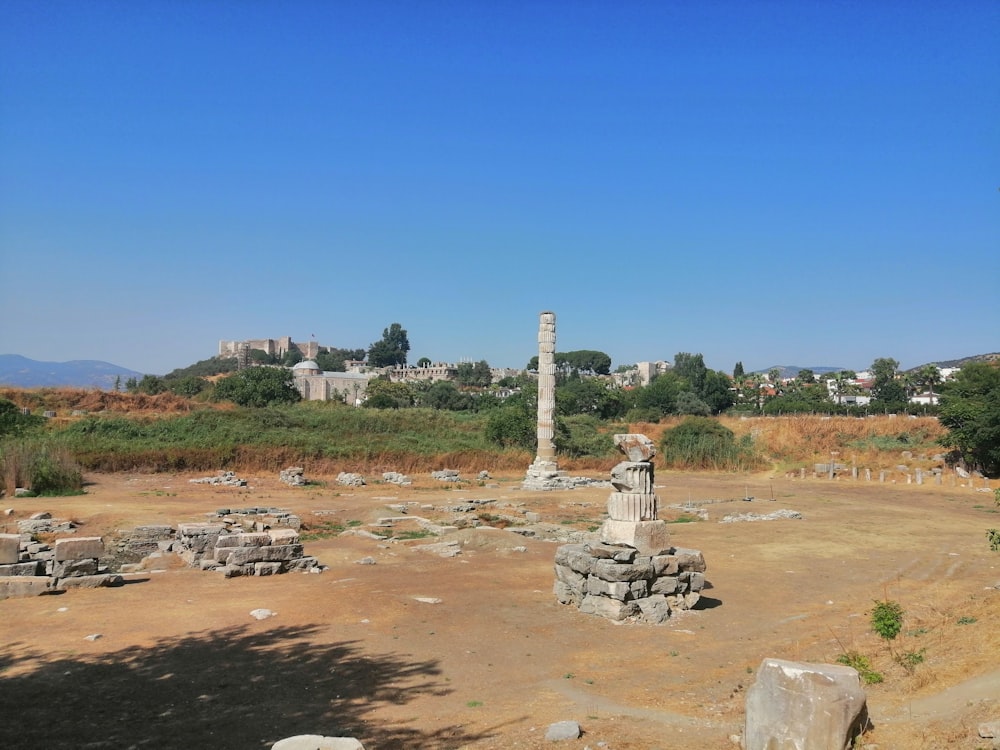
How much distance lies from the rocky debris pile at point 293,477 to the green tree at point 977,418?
98.5ft

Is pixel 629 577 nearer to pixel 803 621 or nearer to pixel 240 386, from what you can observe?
pixel 803 621

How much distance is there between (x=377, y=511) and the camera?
2192cm

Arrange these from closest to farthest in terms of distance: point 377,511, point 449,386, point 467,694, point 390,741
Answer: point 390,741 → point 467,694 → point 377,511 → point 449,386

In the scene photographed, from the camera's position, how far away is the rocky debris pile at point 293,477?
1179 inches

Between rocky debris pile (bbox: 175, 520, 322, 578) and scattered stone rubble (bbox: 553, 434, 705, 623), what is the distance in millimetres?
Answer: 5768

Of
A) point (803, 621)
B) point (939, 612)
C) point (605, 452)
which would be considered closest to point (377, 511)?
point (803, 621)

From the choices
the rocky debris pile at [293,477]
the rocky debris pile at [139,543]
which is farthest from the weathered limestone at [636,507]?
the rocky debris pile at [293,477]

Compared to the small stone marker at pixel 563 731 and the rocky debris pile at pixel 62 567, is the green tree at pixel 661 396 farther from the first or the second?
the small stone marker at pixel 563 731

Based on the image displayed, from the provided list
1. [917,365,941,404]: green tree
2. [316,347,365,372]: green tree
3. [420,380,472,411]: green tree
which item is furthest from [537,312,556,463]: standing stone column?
[316,347,365,372]: green tree

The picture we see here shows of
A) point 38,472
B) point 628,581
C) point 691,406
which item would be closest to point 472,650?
point 628,581

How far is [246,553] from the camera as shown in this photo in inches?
549

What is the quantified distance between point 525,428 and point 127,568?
2696 cm

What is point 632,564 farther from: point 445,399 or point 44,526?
point 445,399

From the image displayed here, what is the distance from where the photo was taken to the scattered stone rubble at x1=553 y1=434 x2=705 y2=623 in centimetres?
1070
